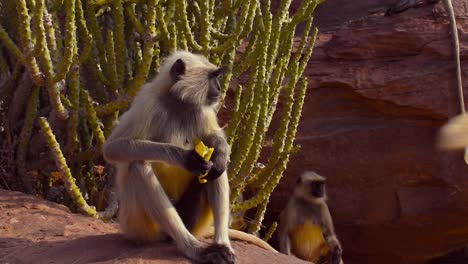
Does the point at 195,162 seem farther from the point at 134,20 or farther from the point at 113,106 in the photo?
the point at 134,20

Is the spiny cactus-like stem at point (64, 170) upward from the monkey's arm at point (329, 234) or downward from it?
upward

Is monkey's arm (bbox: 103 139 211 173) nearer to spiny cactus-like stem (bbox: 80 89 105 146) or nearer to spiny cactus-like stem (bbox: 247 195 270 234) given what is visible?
spiny cactus-like stem (bbox: 80 89 105 146)

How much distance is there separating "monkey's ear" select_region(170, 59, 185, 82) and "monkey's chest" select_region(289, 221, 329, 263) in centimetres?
401

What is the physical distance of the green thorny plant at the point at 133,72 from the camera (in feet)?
15.6

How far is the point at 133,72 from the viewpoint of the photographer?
5652 mm

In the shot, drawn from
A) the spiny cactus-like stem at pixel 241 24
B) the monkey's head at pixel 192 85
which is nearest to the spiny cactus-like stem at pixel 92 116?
the spiny cactus-like stem at pixel 241 24

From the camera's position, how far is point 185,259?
11.0 ft

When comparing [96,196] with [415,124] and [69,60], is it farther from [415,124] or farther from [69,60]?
[415,124]

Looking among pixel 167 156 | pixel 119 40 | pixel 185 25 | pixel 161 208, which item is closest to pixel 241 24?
pixel 185 25

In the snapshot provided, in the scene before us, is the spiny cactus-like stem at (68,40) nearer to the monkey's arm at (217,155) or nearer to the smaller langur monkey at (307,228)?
the monkey's arm at (217,155)

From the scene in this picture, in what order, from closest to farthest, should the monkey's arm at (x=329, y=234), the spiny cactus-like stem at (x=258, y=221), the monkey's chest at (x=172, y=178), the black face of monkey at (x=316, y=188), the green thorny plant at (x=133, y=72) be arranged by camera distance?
the monkey's chest at (x=172, y=178) → the green thorny plant at (x=133, y=72) → the spiny cactus-like stem at (x=258, y=221) → the black face of monkey at (x=316, y=188) → the monkey's arm at (x=329, y=234)

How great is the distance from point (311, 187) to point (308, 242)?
81cm

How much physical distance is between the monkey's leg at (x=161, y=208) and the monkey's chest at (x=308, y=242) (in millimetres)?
4108

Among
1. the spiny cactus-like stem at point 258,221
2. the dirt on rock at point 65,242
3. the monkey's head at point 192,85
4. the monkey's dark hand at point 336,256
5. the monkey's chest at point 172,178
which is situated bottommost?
the monkey's dark hand at point 336,256
